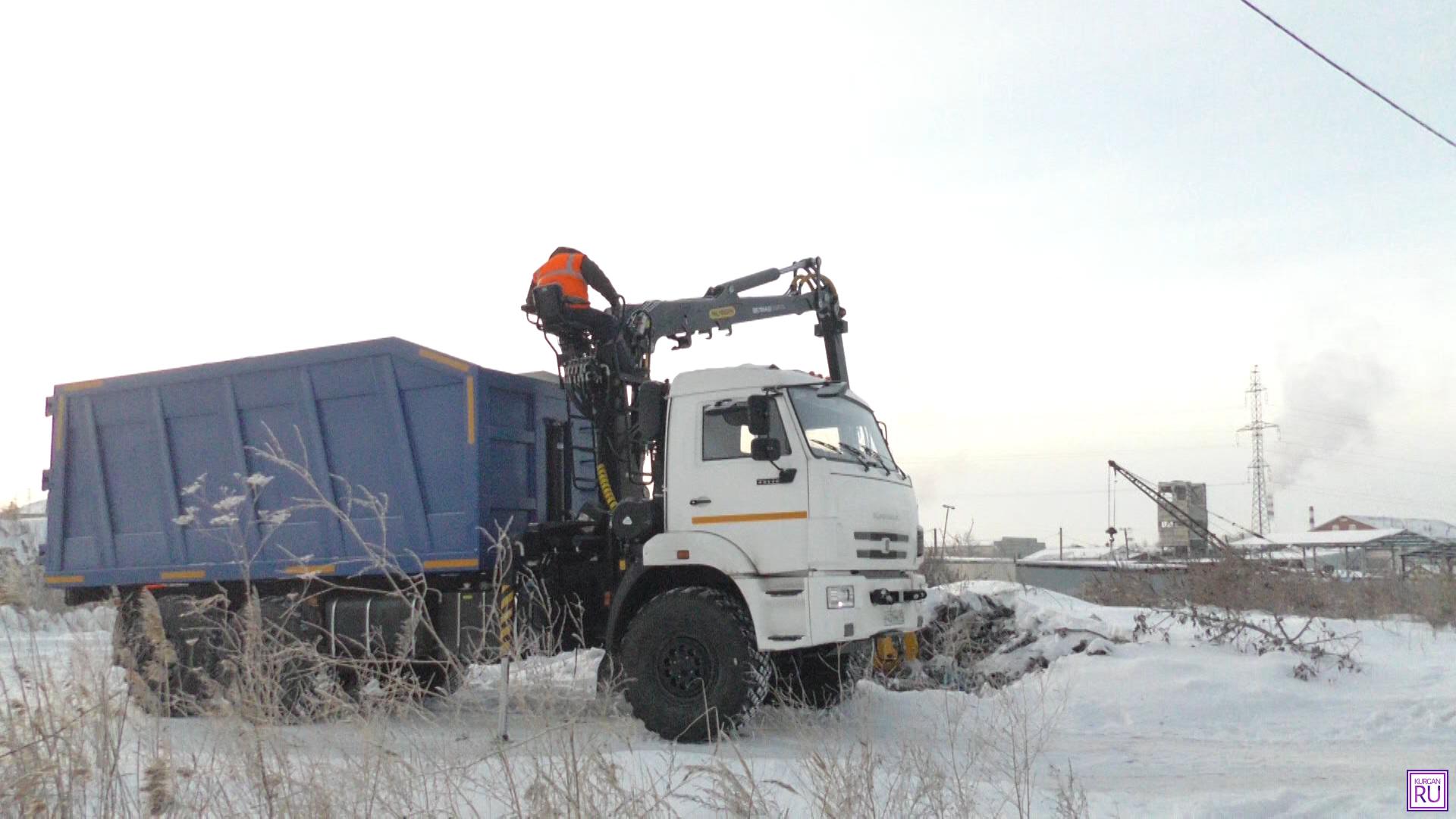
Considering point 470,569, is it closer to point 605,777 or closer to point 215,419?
point 215,419

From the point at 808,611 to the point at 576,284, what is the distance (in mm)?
3473

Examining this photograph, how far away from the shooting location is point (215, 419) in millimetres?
9969

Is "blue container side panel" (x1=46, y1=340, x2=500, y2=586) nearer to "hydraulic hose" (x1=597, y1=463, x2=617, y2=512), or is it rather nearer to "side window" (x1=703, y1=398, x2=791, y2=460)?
"hydraulic hose" (x1=597, y1=463, x2=617, y2=512)

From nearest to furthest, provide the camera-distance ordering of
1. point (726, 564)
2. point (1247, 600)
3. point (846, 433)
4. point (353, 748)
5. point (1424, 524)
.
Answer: point (353, 748)
point (726, 564)
point (846, 433)
point (1247, 600)
point (1424, 524)

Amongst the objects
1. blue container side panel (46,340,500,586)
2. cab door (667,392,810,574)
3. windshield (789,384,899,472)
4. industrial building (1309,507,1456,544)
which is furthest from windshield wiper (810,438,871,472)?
industrial building (1309,507,1456,544)

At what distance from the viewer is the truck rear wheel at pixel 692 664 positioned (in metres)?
7.76

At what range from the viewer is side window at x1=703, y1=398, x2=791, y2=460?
8.27 meters

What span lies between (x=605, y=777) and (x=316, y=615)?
21.4 ft

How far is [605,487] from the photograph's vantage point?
9188mm

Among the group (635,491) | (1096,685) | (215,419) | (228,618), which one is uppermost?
(215,419)

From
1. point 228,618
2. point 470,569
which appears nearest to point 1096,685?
point 470,569

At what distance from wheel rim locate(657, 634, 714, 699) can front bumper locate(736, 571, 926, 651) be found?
1.62 ft

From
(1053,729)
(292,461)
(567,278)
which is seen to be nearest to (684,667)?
(1053,729)

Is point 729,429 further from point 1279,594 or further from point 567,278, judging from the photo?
point 1279,594
